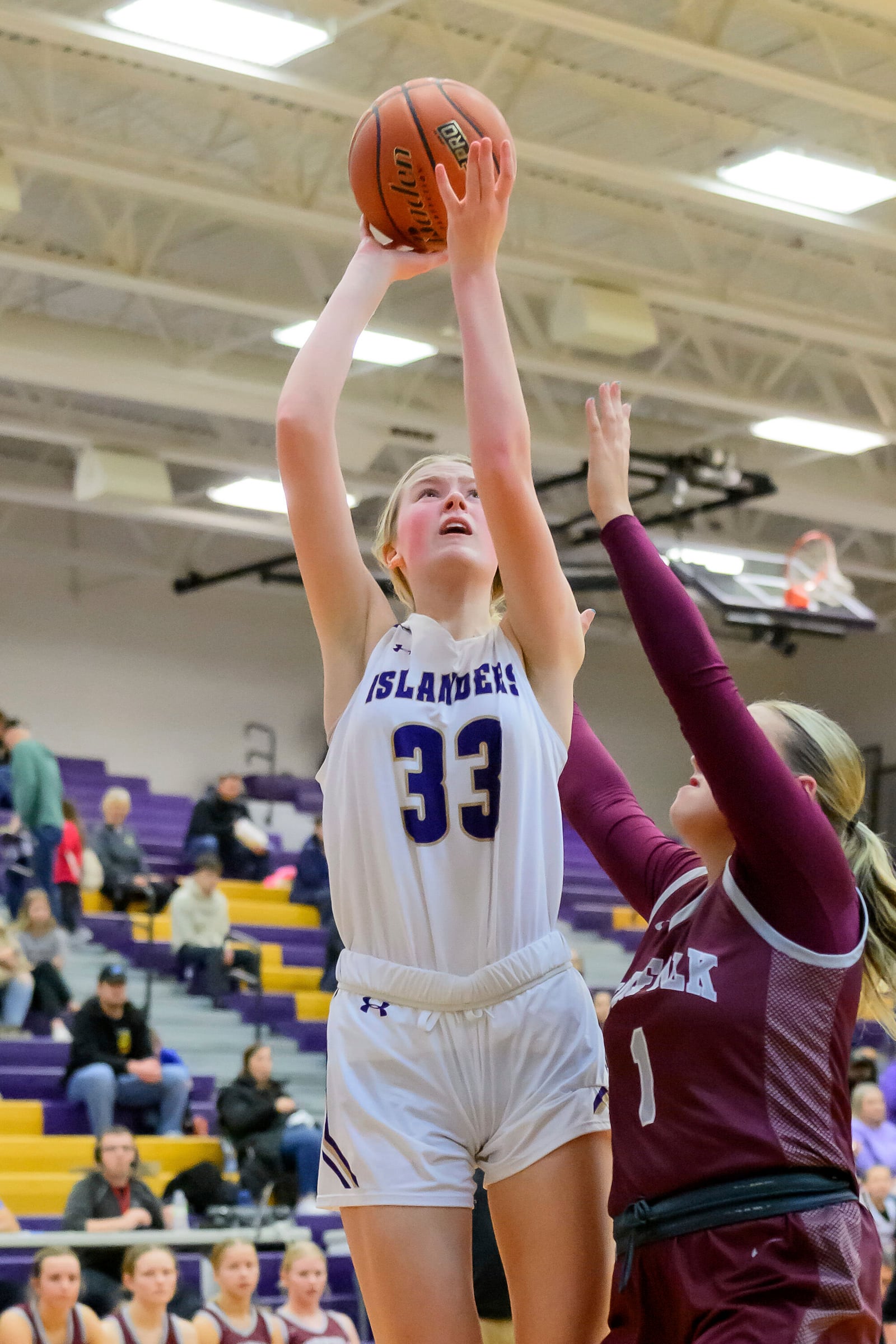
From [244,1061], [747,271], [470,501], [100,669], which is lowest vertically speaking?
[244,1061]

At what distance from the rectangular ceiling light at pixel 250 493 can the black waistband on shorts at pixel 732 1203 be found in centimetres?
1363

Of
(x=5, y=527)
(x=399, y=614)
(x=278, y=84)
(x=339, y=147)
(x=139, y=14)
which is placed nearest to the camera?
(x=139, y=14)

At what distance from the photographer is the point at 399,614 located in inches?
Answer: 836

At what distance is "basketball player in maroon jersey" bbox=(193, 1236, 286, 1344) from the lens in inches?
292

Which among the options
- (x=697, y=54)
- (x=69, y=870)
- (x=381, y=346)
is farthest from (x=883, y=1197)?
(x=381, y=346)

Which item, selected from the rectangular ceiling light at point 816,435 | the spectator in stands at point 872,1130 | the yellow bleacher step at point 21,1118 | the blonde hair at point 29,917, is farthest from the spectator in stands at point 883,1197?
the rectangular ceiling light at point 816,435

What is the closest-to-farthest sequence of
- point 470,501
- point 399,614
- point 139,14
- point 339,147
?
point 470,501 < point 139,14 < point 339,147 < point 399,614

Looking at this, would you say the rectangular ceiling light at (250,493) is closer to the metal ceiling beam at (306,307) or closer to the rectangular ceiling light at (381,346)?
the rectangular ceiling light at (381,346)

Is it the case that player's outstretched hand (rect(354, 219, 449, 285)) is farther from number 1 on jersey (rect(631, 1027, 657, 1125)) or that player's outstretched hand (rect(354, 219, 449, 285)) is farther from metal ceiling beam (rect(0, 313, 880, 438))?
metal ceiling beam (rect(0, 313, 880, 438))

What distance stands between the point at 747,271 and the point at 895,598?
10820 millimetres

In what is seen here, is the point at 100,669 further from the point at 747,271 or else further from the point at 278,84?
the point at 278,84

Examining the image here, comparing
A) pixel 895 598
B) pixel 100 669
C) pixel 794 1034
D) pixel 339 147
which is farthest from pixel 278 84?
pixel 895 598

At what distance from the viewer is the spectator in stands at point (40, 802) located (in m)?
12.0

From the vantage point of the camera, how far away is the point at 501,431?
250cm
